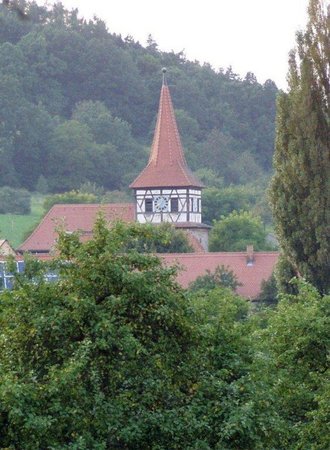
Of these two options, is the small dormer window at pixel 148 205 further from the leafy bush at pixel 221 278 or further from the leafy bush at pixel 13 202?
the leafy bush at pixel 13 202

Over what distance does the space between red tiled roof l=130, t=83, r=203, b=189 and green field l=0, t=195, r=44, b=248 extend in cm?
862

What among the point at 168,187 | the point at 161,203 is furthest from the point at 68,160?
the point at 161,203

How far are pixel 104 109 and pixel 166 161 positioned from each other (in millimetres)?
49390

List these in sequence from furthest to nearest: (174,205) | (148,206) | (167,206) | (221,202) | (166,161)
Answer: (221,202) < (166,161) < (174,205) < (167,206) < (148,206)

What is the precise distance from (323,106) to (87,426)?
24041mm

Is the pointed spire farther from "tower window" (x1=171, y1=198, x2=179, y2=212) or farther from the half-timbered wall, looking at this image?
"tower window" (x1=171, y1=198, x2=179, y2=212)

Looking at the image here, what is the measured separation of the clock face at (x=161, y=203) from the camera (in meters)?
90.4

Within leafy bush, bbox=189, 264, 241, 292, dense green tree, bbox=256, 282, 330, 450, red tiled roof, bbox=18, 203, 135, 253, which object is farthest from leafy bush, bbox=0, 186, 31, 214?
dense green tree, bbox=256, 282, 330, 450

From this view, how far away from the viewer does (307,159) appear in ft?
121

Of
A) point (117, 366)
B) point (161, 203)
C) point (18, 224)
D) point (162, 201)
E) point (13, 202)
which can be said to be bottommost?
point (117, 366)

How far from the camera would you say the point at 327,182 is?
121 feet

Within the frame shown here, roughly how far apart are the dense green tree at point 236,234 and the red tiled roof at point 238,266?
561 inches

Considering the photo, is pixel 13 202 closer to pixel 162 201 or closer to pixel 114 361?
pixel 162 201

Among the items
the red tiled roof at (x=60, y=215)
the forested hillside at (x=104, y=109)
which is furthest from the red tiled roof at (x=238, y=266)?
the forested hillside at (x=104, y=109)
